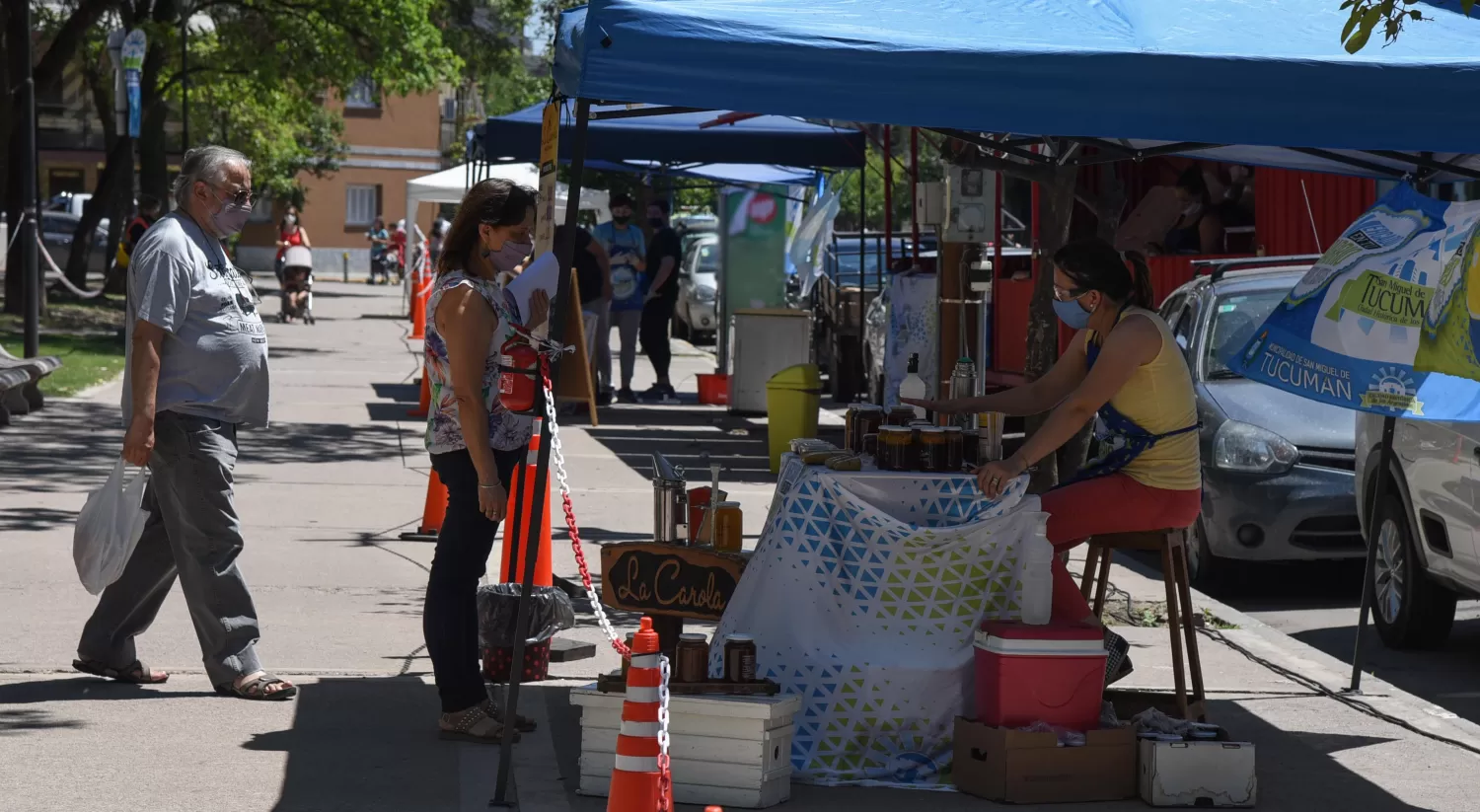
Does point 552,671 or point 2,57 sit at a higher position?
point 2,57

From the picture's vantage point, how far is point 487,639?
697 cm

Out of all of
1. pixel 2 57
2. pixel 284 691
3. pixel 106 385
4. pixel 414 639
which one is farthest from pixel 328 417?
pixel 2 57

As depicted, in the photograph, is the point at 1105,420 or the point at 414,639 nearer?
the point at 1105,420

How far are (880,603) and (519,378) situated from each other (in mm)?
1384

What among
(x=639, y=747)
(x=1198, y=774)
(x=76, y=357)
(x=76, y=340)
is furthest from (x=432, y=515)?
(x=76, y=340)

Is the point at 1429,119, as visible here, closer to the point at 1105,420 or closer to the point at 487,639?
the point at 1105,420

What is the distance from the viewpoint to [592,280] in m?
18.3

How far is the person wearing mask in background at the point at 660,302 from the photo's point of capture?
20203mm

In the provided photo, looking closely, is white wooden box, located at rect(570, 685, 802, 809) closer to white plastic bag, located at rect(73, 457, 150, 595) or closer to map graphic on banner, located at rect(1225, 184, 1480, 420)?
white plastic bag, located at rect(73, 457, 150, 595)

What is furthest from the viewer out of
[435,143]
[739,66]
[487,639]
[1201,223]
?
[435,143]

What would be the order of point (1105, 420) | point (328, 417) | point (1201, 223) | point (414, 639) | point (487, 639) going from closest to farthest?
point (1105, 420) < point (487, 639) < point (414, 639) < point (1201, 223) < point (328, 417)

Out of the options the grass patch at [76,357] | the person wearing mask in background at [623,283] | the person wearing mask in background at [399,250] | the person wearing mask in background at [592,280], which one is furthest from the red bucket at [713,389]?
the person wearing mask in background at [399,250]

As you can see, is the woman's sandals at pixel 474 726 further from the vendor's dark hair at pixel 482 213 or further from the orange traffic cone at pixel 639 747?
the orange traffic cone at pixel 639 747

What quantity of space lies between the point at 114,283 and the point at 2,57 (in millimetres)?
6243
